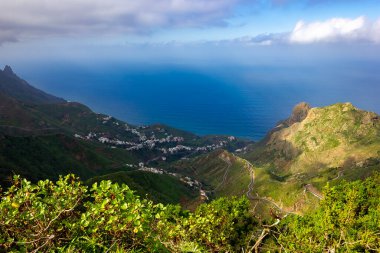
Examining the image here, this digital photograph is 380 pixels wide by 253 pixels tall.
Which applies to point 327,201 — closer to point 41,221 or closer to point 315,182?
point 41,221

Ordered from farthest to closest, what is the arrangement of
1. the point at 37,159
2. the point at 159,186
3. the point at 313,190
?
the point at 159,186 < the point at 37,159 < the point at 313,190

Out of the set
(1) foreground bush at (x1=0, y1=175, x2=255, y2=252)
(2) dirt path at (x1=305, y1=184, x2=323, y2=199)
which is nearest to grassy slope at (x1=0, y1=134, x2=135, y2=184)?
(2) dirt path at (x1=305, y1=184, x2=323, y2=199)

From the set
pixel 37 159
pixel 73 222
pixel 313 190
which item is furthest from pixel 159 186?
pixel 73 222

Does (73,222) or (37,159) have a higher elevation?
(73,222)

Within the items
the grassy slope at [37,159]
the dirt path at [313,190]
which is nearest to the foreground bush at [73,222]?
the grassy slope at [37,159]

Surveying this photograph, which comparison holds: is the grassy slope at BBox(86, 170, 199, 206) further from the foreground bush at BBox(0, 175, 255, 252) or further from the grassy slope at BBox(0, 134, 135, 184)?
the foreground bush at BBox(0, 175, 255, 252)

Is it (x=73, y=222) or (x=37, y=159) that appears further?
(x=37, y=159)

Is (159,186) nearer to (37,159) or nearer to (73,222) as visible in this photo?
(37,159)

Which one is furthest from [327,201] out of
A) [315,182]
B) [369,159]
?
[369,159]

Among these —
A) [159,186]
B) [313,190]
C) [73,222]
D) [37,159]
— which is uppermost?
[73,222]

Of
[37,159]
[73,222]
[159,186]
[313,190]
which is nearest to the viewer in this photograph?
[73,222]

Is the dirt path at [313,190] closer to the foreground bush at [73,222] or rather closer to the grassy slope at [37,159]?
the grassy slope at [37,159]
